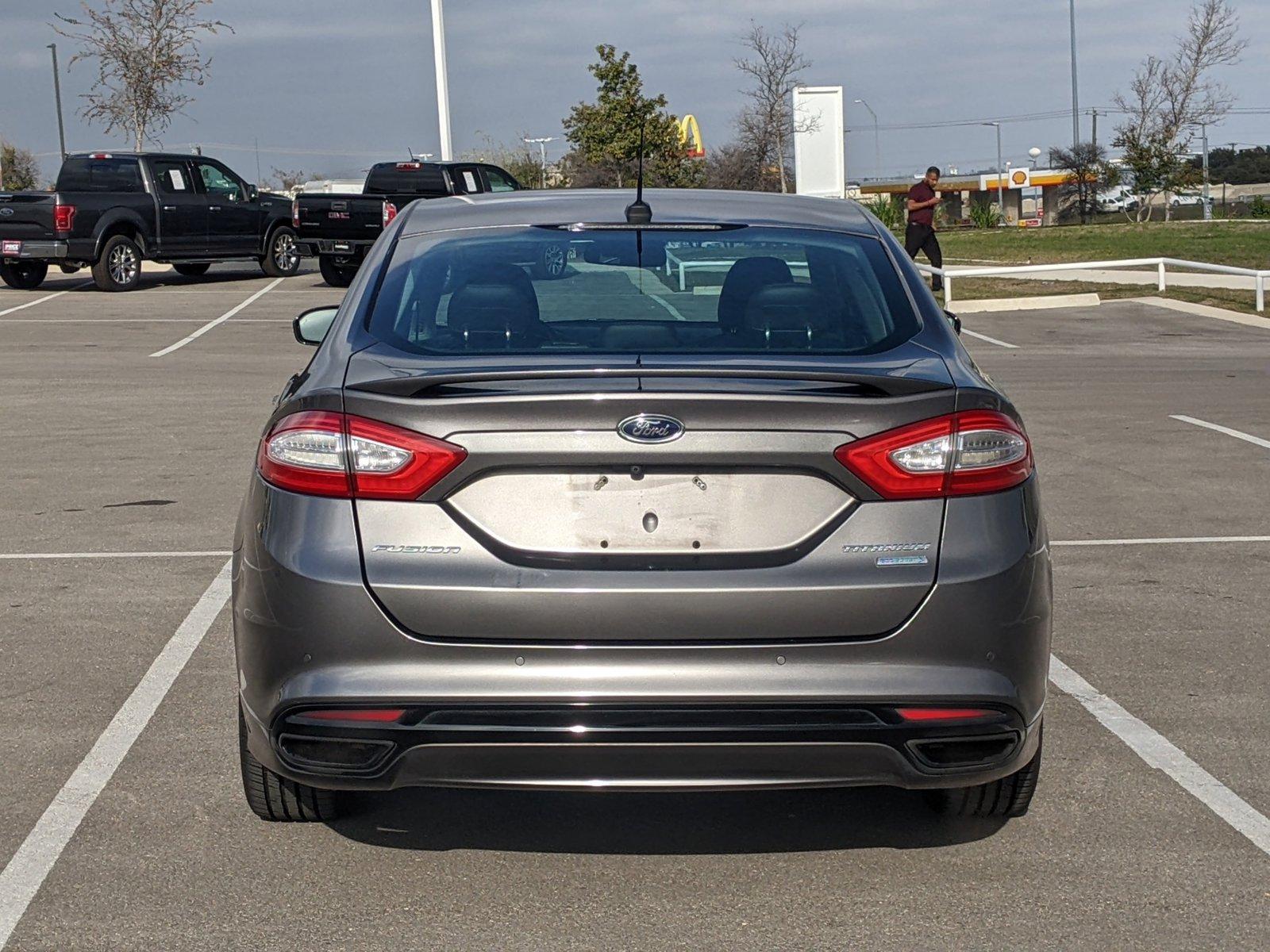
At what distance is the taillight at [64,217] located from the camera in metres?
24.7

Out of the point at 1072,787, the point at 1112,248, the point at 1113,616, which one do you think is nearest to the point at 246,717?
the point at 1072,787

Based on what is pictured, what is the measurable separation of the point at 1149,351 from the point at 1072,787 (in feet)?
48.3

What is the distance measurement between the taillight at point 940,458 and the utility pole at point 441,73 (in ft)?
105

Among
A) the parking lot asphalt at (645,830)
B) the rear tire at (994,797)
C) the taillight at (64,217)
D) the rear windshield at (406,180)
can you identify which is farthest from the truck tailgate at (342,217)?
the rear tire at (994,797)

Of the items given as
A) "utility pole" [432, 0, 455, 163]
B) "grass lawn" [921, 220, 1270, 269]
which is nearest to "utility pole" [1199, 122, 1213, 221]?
"grass lawn" [921, 220, 1270, 269]

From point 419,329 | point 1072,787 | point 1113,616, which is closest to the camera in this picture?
point 419,329

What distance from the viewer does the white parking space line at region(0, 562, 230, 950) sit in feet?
13.4

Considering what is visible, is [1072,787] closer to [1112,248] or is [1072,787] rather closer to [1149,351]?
[1149,351]

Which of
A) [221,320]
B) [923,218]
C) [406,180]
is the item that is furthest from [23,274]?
[923,218]

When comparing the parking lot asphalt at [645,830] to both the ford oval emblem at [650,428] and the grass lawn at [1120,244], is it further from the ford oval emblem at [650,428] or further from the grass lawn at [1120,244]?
the grass lawn at [1120,244]

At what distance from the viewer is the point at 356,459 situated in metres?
3.74

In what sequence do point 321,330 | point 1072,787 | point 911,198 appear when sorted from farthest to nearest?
point 911,198
point 321,330
point 1072,787

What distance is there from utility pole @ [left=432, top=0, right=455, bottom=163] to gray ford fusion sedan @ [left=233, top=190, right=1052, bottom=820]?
31912mm

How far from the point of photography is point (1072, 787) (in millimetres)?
4766
